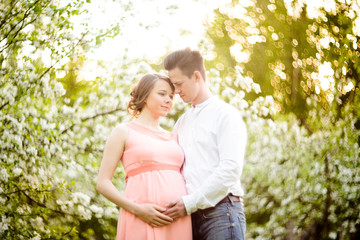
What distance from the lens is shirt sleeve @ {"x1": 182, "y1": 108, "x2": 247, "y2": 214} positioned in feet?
7.14

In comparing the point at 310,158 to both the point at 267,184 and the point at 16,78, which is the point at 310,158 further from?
the point at 16,78

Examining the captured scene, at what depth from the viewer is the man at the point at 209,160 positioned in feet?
7.19

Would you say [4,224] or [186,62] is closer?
[186,62]

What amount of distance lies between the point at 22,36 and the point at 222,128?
2.61 m

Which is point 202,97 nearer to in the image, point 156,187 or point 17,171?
point 156,187

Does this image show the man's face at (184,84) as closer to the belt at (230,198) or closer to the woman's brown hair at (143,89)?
the woman's brown hair at (143,89)

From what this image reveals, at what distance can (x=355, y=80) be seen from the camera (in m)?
4.91

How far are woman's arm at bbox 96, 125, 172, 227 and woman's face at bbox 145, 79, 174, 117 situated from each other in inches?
9.0

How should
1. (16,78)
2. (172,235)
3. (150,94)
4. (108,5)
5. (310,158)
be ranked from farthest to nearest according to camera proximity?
(310,158), (108,5), (16,78), (150,94), (172,235)

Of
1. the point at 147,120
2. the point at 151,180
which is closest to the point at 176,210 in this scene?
the point at 151,180

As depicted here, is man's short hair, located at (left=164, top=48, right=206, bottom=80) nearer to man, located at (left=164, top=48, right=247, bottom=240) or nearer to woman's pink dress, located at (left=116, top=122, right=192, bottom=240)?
man, located at (left=164, top=48, right=247, bottom=240)

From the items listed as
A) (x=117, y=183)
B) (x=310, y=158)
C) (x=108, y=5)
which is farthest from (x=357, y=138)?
(x=108, y=5)

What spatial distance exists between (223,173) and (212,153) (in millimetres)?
194

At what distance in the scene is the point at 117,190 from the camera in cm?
229
